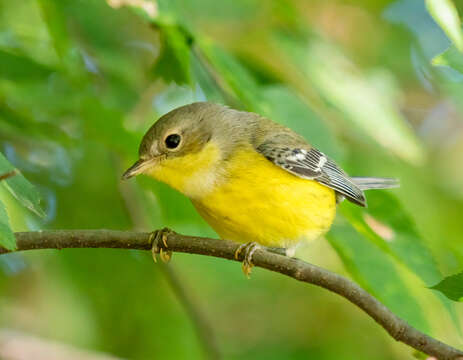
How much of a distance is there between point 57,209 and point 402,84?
14.7ft

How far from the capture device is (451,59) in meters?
2.65

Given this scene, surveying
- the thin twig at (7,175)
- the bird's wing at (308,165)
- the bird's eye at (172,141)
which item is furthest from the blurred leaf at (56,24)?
the thin twig at (7,175)

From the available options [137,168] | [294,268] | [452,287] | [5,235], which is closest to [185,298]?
[137,168]

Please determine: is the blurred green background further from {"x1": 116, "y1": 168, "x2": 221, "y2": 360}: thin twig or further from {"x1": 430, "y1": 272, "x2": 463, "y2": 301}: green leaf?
{"x1": 430, "y1": 272, "x2": 463, "y2": 301}: green leaf

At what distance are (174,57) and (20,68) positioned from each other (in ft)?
2.89

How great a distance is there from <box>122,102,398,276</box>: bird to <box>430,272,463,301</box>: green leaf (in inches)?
74.8

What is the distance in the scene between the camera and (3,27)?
522 centimetres

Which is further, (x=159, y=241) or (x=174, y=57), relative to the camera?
(x=174, y=57)

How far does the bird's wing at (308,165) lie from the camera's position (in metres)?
5.18

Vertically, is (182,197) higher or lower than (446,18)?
higher

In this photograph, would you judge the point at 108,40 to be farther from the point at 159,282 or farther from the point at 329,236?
the point at 329,236

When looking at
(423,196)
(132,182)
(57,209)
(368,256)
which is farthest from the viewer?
(423,196)

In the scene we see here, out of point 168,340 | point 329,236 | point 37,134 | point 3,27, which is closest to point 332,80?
point 329,236

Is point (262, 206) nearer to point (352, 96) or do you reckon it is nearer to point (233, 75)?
point (352, 96)
